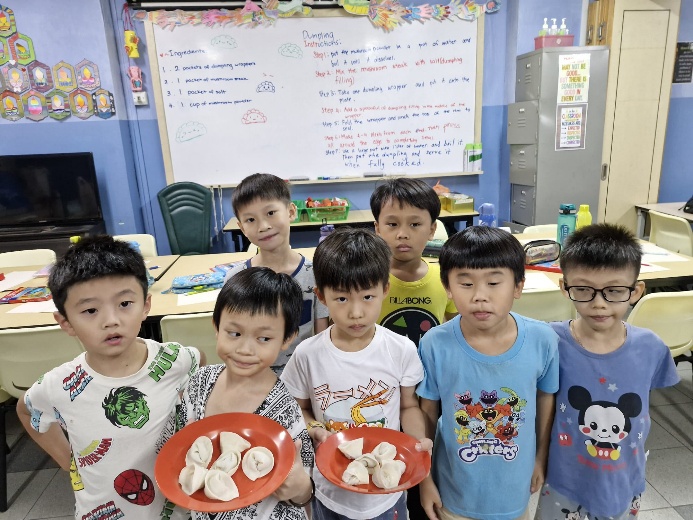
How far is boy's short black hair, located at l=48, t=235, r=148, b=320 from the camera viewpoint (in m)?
0.97

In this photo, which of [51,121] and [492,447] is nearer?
[492,447]

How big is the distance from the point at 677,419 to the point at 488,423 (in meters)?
1.82

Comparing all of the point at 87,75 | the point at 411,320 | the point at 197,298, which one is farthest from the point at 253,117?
the point at 411,320

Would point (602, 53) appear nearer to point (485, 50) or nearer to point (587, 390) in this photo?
Answer: point (485, 50)

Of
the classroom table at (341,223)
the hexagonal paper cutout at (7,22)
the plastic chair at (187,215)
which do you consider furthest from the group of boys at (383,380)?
the hexagonal paper cutout at (7,22)

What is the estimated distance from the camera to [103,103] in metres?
3.96

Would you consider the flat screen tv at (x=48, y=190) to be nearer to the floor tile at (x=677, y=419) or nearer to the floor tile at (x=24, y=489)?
the floor tile at (x=24, y=489)

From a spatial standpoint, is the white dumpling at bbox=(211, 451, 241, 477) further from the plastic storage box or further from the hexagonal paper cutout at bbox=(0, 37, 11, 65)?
the hexagonal paper cutout at bbox=(0, 37, 11, 65)

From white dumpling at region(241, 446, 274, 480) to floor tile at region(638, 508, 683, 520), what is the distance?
158 centimetres

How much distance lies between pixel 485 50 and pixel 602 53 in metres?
1.02

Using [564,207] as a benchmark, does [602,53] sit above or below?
above

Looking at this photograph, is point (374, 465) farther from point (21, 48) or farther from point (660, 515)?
point (21, 48)

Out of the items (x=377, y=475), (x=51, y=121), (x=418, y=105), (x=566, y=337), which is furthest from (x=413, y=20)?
(x=377, y=475)

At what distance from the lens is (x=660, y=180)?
4.64m
